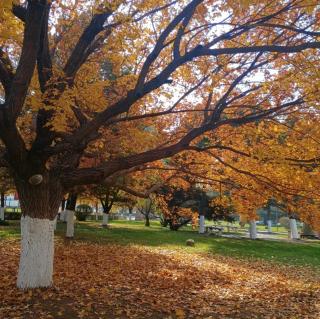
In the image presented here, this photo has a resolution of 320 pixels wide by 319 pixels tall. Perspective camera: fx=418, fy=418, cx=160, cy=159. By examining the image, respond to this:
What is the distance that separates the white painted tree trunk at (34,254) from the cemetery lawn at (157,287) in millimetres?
230

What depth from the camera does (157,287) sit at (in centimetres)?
979

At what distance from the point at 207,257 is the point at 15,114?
40.1ft

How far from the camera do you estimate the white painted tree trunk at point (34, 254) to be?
8.12 metres

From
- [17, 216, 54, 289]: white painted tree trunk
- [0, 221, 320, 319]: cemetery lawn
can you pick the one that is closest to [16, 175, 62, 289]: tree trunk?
[17, 216, 54, 289]: white painted tree trunk

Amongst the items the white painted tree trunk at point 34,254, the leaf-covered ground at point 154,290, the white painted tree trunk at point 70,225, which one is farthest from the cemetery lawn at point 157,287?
the white painted tree trunk at point 70,225

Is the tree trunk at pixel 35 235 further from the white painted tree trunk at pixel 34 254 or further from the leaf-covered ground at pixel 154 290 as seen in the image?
the leaf-covered ground at pixel 154 290

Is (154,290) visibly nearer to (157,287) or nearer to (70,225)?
(157,287)

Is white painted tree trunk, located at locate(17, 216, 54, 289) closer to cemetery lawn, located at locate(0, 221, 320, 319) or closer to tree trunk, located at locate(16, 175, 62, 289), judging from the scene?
tree trunk, located at locate(16, 175, 62, 289)

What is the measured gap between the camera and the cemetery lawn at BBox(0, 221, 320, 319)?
24.0 ft

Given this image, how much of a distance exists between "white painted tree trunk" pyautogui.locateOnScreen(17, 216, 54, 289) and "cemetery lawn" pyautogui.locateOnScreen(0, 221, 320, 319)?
0.75 ft

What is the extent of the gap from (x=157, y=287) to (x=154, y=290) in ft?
1.36

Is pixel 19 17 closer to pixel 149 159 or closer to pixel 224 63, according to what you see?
pixel 149 159

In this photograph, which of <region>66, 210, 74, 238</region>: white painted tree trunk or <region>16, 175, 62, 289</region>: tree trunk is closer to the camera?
<region>16, 175, 62, 289</region>: tree trunk

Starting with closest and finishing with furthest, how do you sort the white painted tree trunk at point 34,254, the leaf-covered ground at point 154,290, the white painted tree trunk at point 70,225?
the leaf-covered ground at point 154,290
the white painted tree trunk at point 34,254
the white painted tree trunk at point 70,225
